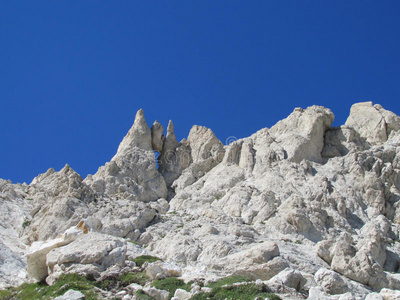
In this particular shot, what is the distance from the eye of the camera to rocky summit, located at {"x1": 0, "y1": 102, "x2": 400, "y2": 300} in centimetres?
2844

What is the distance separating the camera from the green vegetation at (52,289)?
26.0m

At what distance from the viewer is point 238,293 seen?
23875 millimetres

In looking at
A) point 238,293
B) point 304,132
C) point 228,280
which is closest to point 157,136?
point 304,132

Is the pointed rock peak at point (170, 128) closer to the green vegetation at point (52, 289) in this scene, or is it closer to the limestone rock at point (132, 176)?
the limestone rock at point (132, 176)

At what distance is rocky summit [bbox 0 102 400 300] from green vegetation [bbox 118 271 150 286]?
4.2 inches

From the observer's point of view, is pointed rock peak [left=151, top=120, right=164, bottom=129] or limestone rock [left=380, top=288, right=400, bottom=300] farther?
pointed rock peak [left=151, top=120, right=164, bottom=129]

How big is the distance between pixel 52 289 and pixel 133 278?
4334 mm

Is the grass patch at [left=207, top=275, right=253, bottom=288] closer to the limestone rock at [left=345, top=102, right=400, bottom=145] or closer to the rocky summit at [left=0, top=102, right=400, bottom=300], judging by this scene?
the rocky summit at [left=0, top=102, right=400, bottom=300]

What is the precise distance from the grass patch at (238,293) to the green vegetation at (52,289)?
5.72 m

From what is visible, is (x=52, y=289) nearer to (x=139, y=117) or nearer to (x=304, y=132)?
(x=304, y=132)

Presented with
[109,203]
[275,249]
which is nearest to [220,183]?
[109,203]

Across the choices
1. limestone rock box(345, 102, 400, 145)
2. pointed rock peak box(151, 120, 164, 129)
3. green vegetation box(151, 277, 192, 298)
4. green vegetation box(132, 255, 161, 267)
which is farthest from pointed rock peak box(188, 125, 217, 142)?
green vegetation box(151, 277, 192, 298)

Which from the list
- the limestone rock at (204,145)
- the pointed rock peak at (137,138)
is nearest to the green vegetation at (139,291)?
the pointed rock peak at (137,138)

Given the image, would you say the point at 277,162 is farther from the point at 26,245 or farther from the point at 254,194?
the point at 26,245
